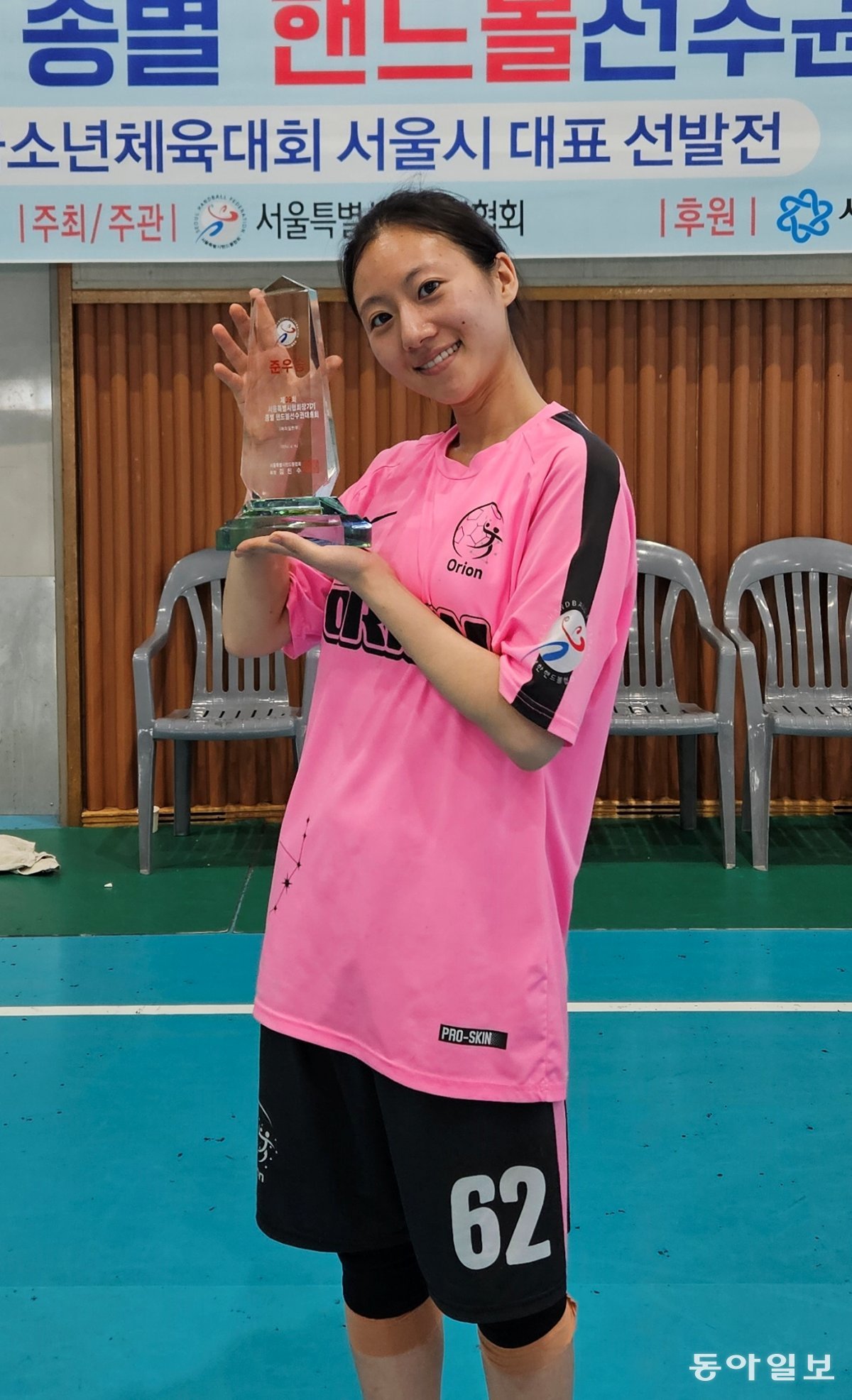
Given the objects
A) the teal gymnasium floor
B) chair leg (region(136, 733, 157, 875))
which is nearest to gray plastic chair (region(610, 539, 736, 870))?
→ the teal gymnasium floor

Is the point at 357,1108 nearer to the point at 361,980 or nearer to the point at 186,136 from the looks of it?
the point at 361,980

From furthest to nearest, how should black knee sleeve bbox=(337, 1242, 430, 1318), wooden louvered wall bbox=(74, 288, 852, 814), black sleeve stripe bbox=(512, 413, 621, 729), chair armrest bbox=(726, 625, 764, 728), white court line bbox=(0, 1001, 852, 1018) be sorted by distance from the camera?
1. wooden louvered wall bbox=(74, 288, 852, 814)
2. chair armrest bbox=(726, 625, 764, 728)
3. white court line bbox=(0, 1001, 852, 1018)
4. black knee sleeve bbox=(337, 1242, 430, 1318)
5. black sleeve stripe bbox=(512, 413, 621, 729)

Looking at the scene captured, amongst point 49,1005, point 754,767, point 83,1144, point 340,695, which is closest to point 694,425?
point 754,767

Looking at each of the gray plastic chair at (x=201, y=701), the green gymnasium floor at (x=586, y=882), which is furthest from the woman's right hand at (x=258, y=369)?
the gray plastic chair at (x=201, y=701)

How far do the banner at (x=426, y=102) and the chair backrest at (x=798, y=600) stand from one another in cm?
132

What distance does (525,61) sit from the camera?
480 centimetres

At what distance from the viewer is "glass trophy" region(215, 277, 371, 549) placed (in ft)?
5.15

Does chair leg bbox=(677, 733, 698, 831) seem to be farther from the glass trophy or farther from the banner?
the glass trophy

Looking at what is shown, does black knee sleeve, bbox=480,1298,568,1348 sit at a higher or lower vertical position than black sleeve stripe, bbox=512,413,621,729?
lower

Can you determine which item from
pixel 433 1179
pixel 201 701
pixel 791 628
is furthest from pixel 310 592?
pixel 791 628

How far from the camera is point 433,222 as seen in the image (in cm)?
138

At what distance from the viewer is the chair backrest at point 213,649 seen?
515cm

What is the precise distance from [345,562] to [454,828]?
0.29 m

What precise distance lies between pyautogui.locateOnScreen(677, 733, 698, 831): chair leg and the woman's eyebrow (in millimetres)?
3878
